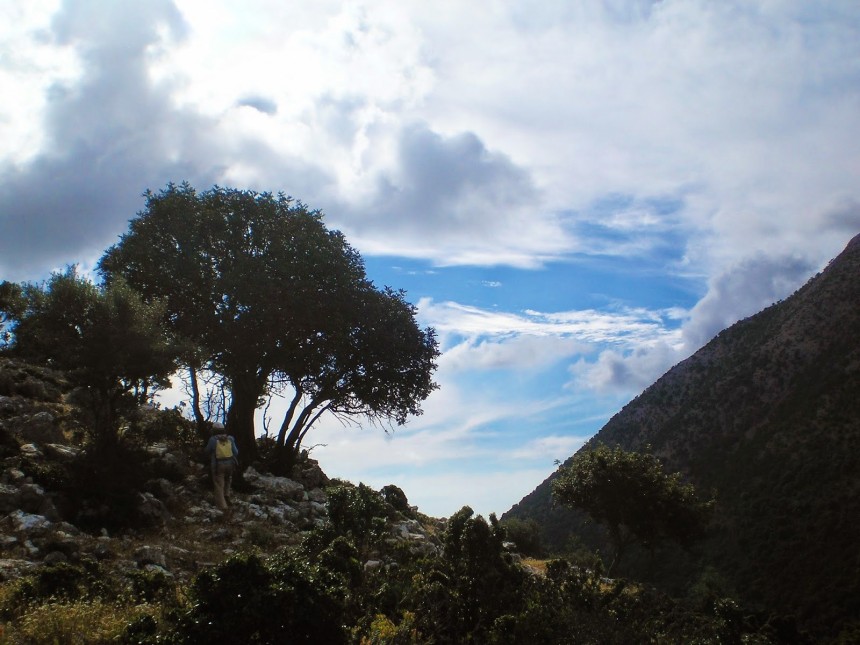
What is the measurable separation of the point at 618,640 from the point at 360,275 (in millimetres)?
23002

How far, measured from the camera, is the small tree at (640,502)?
35094 millimetres

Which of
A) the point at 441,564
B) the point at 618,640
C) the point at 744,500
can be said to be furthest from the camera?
the point at 744,500

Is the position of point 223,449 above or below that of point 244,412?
below

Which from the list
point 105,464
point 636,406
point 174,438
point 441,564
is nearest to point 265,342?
point 174,438

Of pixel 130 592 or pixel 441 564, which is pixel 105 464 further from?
pixel 441 564

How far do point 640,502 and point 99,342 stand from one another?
27.8 m

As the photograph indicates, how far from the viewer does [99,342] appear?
18766mm

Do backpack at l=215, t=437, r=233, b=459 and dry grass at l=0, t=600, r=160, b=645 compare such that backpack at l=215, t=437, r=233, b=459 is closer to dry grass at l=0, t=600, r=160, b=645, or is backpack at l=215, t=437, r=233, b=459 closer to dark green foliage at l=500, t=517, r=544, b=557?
dry grass at l=0, t=600, r=160, b=645

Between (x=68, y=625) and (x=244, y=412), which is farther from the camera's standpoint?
(x=244, y=412)

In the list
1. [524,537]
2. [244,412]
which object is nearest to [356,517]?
[244,412]

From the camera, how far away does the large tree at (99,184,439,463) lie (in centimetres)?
2662

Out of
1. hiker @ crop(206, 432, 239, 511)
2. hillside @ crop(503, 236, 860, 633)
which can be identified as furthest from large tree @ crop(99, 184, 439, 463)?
hillside @ crop(503, 236, 860, 633)

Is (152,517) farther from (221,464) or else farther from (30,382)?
(30,382)

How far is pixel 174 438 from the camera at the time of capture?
25.8 metres
